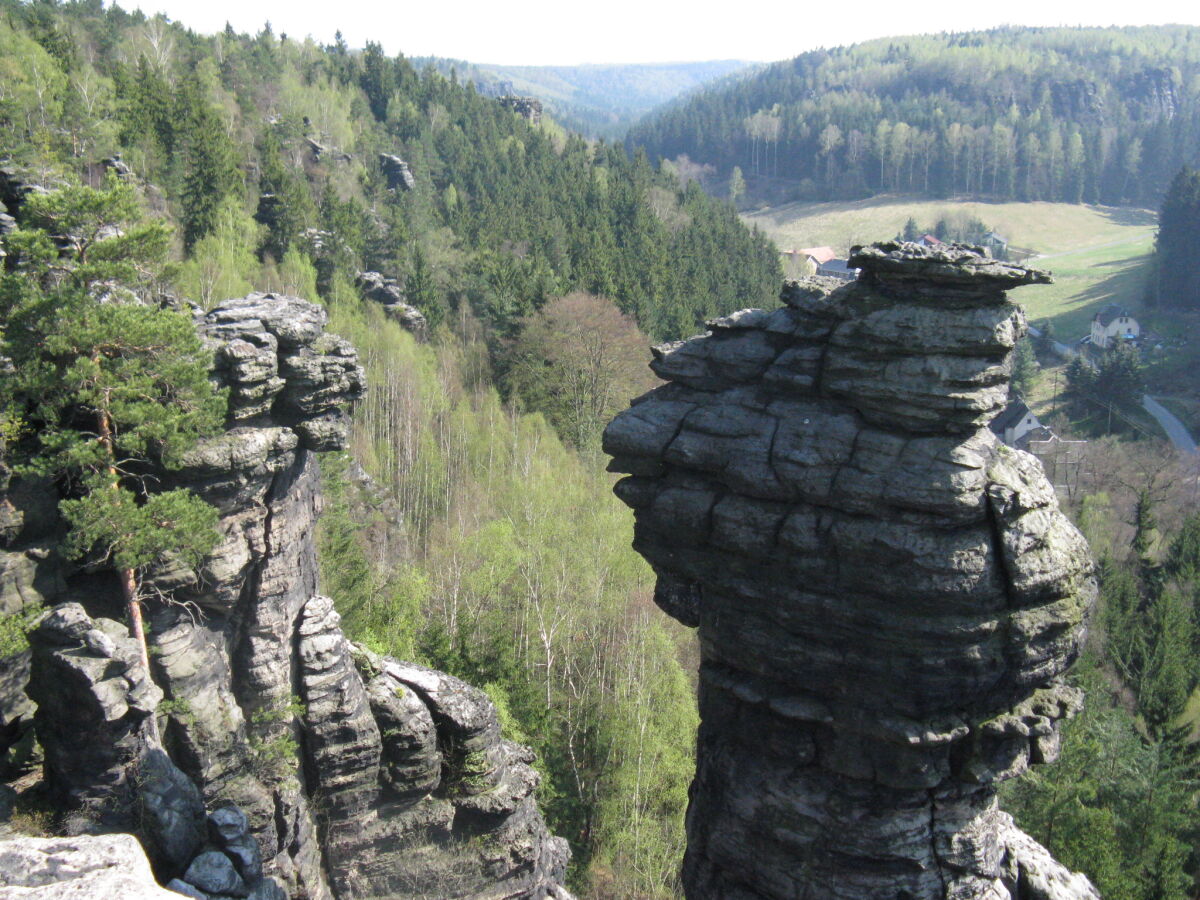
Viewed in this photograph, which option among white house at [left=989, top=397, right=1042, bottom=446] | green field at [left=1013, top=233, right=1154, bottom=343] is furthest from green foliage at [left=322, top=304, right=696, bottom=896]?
green field at [left=1013, top=233, right=1154, bottom=343]

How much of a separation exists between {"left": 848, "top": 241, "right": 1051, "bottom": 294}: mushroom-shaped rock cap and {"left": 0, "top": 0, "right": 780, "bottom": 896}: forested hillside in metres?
14.9

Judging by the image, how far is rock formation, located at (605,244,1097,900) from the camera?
13.5m

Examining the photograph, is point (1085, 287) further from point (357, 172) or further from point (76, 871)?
point (76, 871)

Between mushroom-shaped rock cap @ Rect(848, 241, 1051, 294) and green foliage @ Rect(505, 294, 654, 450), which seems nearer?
mushroom-shaped rock cap @ Rect(848, 241, 1051, 294)

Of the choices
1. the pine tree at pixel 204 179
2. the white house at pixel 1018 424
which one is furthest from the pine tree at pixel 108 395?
the white house at pixel 1018 424

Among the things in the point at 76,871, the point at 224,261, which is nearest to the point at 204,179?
the point at 224,261

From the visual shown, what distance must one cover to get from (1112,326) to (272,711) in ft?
328

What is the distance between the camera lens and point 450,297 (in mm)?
64625

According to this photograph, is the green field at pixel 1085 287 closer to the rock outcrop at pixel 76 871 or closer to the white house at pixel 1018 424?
the white house at pixel 1018 424

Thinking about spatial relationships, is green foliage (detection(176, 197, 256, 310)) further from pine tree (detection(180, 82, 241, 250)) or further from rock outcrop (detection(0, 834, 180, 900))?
rock outcrop (detection(0, 834, 180, 900))

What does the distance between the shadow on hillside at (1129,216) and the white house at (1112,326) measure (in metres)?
60.2

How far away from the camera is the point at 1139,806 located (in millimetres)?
30062

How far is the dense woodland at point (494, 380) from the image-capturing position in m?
29.5

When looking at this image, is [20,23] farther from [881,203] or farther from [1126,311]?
[881,203]
